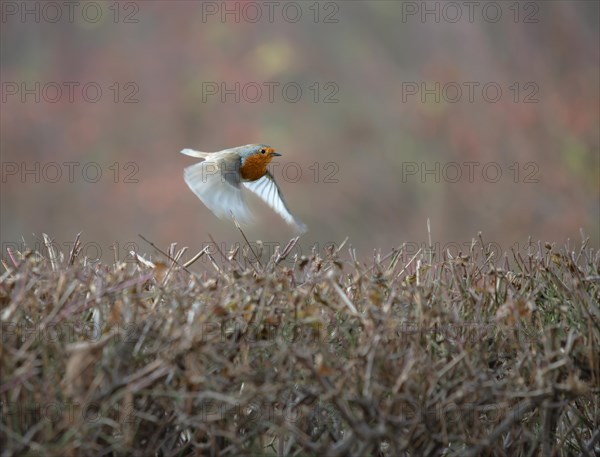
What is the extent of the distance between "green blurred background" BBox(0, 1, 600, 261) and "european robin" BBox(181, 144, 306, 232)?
702 centimetres

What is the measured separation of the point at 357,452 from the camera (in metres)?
2.32

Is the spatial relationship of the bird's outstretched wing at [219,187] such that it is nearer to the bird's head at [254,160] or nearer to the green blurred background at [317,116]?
the bird's head at [254,160]

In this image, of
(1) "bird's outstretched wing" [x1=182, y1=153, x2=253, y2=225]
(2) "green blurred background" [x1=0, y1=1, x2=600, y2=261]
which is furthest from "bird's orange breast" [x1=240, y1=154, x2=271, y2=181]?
(2) "green blurred background" [x1=0, y1=1, x2=600, y2=261]

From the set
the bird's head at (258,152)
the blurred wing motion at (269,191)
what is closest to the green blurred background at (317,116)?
the blurred wing motion at (269,191)

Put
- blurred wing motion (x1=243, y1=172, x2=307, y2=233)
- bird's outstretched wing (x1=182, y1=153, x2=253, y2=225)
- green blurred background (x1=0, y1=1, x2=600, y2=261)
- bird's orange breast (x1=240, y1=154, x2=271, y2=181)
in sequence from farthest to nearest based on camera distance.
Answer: green blurred background (x1=0, y1=1, x2=600, y2=261) < blurred wing motion (x1=243, y1=172, x2=307, y2=233) < bird's orange breast (x1=240, y1=154, x2=271, y2=181) < bird's outstretched wing (x1=182, y1=153, x2=253, y2=225)

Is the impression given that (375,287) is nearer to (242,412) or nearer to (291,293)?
(291,293)

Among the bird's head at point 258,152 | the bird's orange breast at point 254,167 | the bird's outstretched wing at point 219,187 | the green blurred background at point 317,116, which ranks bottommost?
the bird's outstretched wing at point 219,187

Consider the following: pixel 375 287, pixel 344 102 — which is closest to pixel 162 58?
pixel 344 102

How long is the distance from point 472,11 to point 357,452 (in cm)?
1149

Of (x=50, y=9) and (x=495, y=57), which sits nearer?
(x=495, y=57)

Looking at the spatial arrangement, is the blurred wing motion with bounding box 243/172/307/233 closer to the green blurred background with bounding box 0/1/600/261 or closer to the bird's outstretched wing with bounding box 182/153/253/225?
the bird's outstretched wing with bounding box 182/153/253/225

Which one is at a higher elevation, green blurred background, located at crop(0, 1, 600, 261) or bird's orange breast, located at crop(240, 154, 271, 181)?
green blurred background, located at crop(0, 1, 600, 261)

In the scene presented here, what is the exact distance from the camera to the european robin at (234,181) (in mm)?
4207

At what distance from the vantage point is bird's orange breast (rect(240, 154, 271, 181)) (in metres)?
4.68
